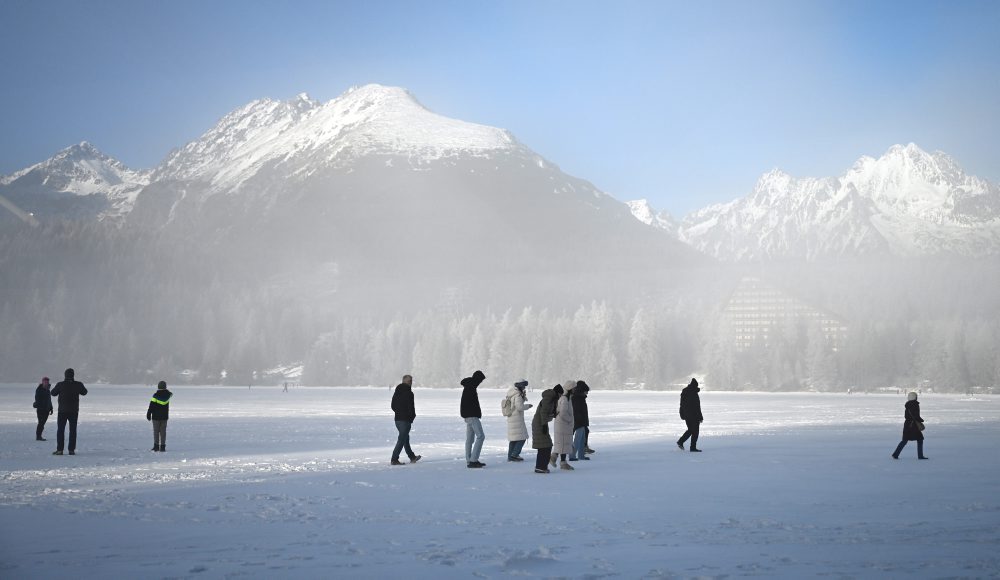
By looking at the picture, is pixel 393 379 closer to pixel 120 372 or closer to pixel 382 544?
pixel 120 372

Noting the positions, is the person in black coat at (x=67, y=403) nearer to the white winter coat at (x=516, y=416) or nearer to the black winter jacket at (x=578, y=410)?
the white winter coat at (x=516, y=416)

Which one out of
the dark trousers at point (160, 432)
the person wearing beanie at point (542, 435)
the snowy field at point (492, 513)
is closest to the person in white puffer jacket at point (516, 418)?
the person wearing beanie at point (542, 435)

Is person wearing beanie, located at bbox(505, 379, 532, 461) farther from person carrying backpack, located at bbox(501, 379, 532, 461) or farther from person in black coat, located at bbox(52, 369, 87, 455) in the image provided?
person in black coat, located at bbox(52, 369, 87, 455)

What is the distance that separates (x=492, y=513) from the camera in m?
16.1

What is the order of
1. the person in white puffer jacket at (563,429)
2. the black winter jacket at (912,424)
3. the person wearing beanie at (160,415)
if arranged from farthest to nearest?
1. the person wearing beanie at (160,415)
2. the black winter jacket at (912,424)
3. the person in white puffer jacket at (563,429)

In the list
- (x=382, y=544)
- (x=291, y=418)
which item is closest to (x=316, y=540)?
(x=382, y=544)

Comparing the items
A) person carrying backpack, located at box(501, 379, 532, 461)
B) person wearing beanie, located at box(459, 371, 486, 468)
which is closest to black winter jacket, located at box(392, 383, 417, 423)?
person wearing beanie, located at box(459, 371, 486, 468)

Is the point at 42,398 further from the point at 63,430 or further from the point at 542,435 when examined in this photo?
the point at 542,435

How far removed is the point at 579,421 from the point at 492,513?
10903 mm

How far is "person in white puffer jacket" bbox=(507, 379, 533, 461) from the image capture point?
23.8 metres

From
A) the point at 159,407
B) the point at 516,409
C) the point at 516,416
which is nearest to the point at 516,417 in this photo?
the point at 516,416

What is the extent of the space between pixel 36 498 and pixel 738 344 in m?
149

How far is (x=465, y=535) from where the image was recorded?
544 inches

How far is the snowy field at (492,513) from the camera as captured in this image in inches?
459
